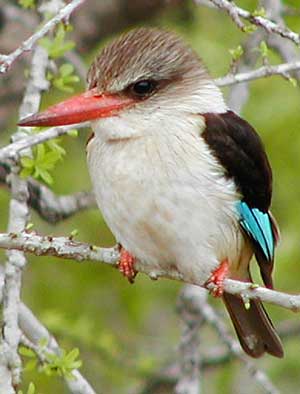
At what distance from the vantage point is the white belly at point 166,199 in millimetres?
4148

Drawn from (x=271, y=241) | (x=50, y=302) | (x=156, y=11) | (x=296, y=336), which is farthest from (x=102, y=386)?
(x=271, y=241)

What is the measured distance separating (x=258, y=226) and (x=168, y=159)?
49 centimetres

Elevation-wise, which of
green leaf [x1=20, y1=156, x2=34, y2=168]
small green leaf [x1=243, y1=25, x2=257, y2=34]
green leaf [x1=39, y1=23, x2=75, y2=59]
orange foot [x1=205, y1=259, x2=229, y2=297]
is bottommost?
orange foot [x1=205, y1=259, x2=229, y2=297]

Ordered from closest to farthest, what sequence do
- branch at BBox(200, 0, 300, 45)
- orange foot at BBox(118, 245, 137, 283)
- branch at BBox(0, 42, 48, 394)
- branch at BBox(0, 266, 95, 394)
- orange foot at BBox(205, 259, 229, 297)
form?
branch at BBox(0, 42, 48, 394) < branch at BBox(200, 0, 300, 45) < branch at BBox(0, 266, 95, 394) < orange foot at BBox(205, 259, 229, 297) < orange foot at BBox(118, 245, 137, 283)

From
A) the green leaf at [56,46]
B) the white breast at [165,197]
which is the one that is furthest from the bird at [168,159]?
the green leaf at [56,46]

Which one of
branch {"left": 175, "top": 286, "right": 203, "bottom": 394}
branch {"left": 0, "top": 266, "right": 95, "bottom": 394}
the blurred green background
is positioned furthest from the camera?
the blurred green background

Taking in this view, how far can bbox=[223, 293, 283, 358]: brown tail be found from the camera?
4844 mm

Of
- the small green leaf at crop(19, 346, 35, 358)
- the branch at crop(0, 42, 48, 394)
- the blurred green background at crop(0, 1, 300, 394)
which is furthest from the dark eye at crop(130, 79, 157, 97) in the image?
the blurred green background at crop(0, 1, 300, 394)

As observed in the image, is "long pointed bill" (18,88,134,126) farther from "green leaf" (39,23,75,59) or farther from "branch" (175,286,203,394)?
"branch" (175,286,203,394)

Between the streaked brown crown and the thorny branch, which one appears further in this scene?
the thorny branch

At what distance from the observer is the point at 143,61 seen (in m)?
4.32

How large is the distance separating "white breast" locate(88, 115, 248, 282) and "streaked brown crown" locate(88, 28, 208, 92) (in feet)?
0.63

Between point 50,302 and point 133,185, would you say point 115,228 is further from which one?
point 50,302

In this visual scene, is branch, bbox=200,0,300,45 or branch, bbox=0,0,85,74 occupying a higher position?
branch, bbox=0,0,85,74
